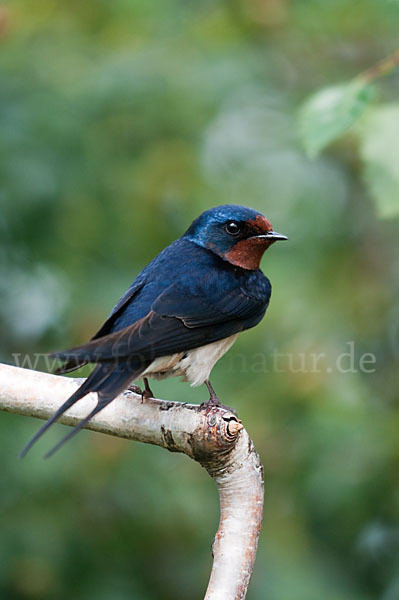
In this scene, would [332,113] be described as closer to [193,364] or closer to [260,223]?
[260,223]

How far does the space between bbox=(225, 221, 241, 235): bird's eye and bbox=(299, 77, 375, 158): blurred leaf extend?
649 millimetres

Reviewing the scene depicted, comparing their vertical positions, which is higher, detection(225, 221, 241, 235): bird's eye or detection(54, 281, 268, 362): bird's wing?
detection(225, 221, 241, 235): bird's eye

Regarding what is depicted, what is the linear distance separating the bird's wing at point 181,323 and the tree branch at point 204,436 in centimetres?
17

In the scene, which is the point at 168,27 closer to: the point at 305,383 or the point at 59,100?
the point at 59,100

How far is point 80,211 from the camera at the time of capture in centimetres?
377

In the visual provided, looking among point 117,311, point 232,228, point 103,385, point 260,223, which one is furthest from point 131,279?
point 103,385

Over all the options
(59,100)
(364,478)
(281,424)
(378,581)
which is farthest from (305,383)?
(59,100)

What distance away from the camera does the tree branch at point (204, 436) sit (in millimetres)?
2059

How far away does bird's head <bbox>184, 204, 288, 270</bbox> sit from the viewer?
3029 mm

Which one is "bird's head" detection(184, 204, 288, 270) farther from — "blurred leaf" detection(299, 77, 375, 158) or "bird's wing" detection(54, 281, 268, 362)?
"blurred leaf" detection(299, 77, 375, 158)

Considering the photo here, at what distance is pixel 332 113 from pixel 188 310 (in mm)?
806

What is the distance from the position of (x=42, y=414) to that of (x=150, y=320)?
19.5 inches

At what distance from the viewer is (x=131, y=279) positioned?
12.3ft

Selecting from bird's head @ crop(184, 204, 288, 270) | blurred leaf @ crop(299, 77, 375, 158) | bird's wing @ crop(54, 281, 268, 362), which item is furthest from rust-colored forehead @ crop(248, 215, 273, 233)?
blurred leaf @ crop(299, 77, 375, 158)
